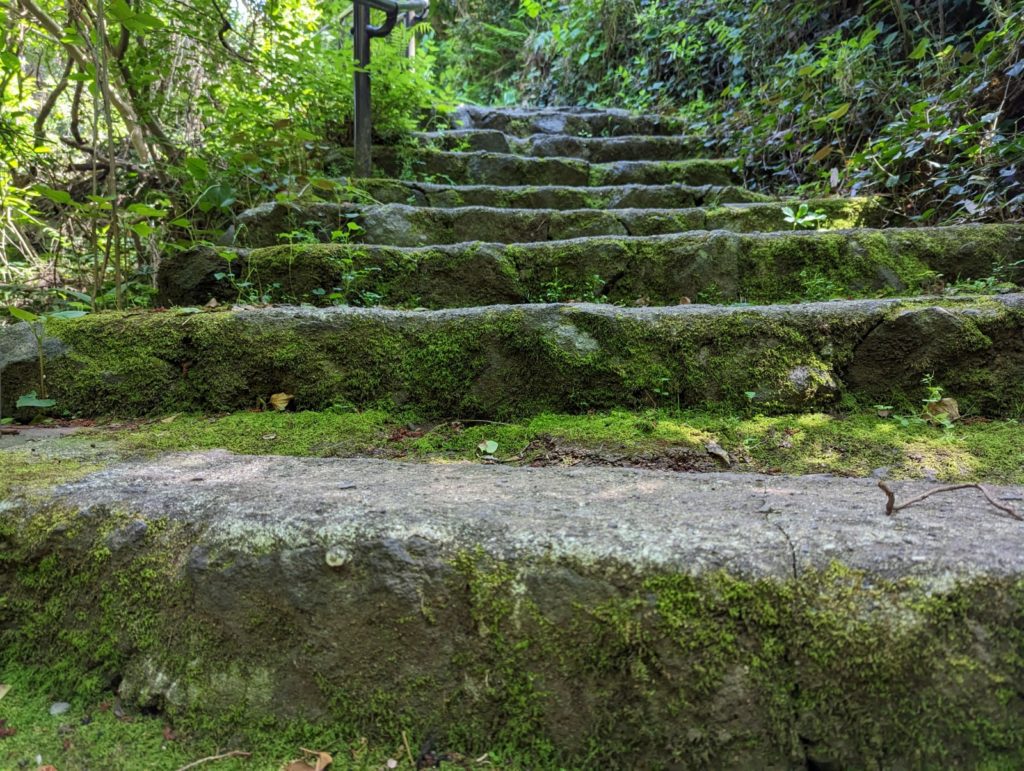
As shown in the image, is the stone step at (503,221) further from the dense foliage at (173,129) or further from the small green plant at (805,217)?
the dense foliage at (173,129)

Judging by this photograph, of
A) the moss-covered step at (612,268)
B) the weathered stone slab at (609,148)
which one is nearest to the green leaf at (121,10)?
the moss-covered step at (612,268)

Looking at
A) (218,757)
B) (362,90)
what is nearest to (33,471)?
(218,757)

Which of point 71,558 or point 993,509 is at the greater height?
point 993,509

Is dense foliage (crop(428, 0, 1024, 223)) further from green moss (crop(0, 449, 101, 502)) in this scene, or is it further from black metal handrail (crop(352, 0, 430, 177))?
green moss (crop(0, 449, 101, 502))

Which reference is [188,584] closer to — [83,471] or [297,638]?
[297,638]

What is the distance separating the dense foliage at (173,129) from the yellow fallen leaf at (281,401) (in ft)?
3.63

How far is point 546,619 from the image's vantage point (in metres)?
0.81

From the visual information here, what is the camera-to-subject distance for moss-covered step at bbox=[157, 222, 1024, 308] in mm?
2160

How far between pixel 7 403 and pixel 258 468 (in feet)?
3.66

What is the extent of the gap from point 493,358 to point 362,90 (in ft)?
7.95

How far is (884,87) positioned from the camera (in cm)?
343

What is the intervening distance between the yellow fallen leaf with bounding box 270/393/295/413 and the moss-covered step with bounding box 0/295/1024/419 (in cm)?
2

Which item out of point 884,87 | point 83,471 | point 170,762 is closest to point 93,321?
point 83,471

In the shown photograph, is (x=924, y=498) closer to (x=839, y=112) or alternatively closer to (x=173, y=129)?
(x=839, y=112)
